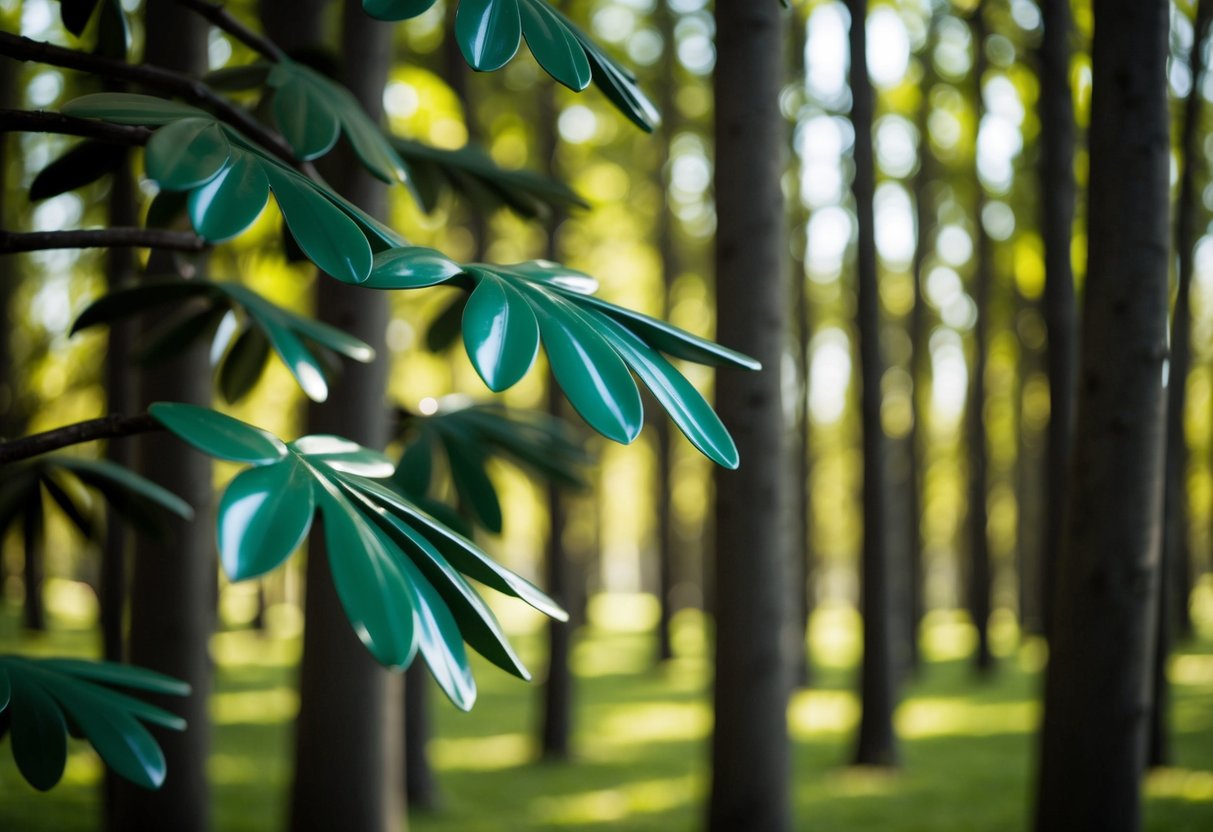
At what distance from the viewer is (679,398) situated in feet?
5.43

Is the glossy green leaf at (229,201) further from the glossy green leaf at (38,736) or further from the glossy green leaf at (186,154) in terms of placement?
the glossy green leaf at (38,736)

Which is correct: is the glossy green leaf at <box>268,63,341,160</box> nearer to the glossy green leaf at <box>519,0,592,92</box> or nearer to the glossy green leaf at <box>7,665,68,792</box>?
the glossy green leaf at <box>519,0,592,92</box>

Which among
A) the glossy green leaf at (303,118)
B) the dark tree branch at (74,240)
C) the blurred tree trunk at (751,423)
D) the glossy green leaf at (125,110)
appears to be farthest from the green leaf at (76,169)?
the blurred tree trunk at (751,423)

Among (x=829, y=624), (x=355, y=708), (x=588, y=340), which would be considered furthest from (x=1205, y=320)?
(x=588, y=340)

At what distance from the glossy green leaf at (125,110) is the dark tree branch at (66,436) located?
25.4 inches

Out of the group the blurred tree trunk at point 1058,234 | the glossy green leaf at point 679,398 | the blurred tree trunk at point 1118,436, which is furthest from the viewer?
the blurred tree trunk at point 1058,234

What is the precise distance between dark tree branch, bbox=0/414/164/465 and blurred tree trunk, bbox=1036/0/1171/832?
326 centimetres


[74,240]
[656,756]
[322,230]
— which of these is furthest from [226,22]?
[656,756]

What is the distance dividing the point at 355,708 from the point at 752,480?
1898 mm

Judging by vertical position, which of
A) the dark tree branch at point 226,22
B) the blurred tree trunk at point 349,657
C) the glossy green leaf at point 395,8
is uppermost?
the dark tree branch at point 226,22

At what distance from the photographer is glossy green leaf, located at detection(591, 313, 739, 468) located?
162 centimetres

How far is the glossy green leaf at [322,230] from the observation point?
1.64 m

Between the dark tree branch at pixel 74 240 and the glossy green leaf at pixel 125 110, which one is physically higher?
the glossy green leaf at pixel 125 110

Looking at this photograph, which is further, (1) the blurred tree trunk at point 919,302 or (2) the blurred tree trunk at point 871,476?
(1) the blurred tree trunk at point 919,302
